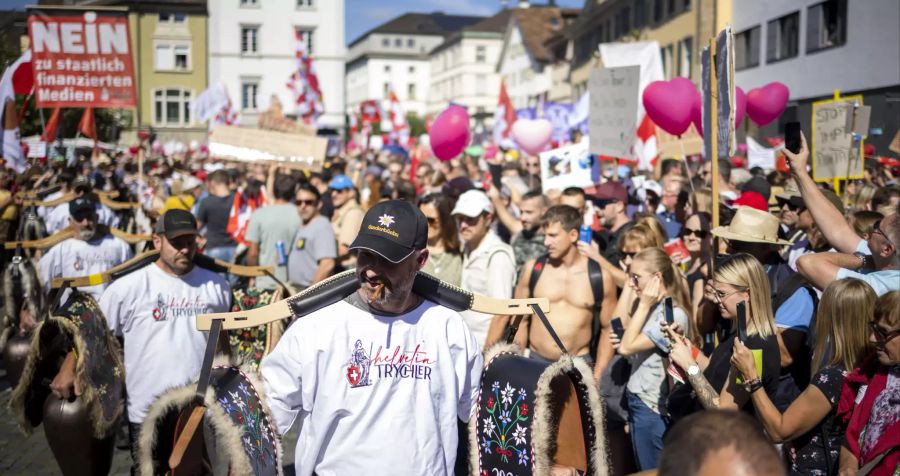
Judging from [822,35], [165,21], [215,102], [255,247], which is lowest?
[255,247]

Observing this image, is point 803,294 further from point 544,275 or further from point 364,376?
point 364,376

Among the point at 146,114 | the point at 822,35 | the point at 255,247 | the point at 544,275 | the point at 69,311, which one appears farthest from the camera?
the point at 146,114

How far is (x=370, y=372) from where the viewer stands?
3.20 metres

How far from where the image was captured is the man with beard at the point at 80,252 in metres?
7.77

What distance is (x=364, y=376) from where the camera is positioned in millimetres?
3193

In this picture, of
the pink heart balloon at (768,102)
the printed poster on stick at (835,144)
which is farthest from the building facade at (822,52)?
the printed poster on stick at (835,144)

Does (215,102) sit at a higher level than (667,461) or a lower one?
higher

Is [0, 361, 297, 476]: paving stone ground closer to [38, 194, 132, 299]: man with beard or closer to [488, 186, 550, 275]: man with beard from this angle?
[38, 194, 132, 299]: man with beard

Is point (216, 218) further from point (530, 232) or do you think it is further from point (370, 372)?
point (370, 372)

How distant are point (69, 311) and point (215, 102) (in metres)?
23.4

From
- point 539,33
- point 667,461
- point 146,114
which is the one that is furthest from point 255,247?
point 539,33

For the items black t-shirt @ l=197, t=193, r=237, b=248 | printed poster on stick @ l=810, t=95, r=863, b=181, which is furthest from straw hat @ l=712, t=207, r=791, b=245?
black t-shirt @ l=197, t=193, r=237, b=248

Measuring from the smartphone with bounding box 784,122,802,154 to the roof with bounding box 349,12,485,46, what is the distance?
450ft

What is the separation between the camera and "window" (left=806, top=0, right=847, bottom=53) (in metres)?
23.9
